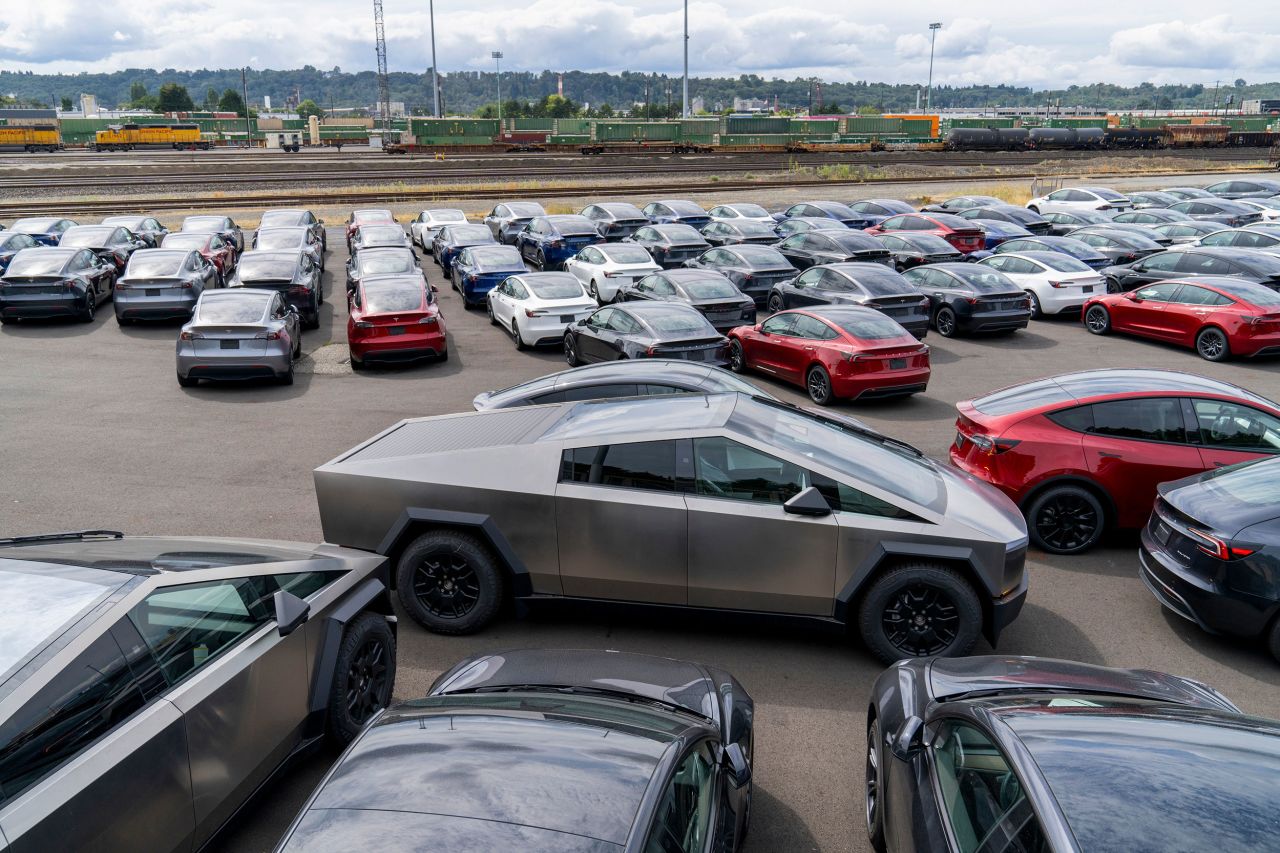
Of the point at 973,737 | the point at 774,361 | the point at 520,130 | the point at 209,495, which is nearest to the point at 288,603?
the point at 973,737

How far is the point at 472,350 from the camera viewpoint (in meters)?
17.5

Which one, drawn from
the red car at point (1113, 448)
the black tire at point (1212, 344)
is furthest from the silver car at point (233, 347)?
the black tire at point (1212, 344)

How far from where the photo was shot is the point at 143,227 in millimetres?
25359

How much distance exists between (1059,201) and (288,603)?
34.3 meters

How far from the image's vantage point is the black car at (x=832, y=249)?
70.5ft

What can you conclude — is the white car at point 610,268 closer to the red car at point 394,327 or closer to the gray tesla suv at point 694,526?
the red car at point 394,327

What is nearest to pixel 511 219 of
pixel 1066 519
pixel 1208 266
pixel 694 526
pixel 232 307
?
pixel 232 307

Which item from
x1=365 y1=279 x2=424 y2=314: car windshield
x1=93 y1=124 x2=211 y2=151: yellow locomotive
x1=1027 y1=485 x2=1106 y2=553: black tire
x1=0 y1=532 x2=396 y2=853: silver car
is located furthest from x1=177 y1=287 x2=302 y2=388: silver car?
x1=93 y1=124 x2=211 y2=151: yellow locomotive

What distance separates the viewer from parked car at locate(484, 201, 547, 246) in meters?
27.8

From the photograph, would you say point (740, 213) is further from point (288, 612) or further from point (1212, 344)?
point (288, 612)

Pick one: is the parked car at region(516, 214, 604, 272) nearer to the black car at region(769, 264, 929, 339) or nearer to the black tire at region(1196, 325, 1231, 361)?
the black car at region(769, 264, 929, 339)

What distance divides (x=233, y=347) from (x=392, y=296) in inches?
113

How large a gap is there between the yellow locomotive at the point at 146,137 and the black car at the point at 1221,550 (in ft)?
317

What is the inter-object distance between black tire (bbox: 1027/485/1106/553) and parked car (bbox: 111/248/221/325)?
15.8 m
